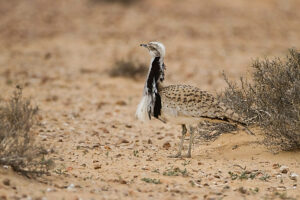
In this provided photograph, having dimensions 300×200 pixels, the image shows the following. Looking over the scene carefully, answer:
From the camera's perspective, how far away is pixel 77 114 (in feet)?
30.6

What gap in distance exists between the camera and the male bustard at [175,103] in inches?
245

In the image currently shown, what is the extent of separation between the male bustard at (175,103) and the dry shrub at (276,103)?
25 cm

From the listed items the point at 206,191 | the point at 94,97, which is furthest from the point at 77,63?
the point at 206,191

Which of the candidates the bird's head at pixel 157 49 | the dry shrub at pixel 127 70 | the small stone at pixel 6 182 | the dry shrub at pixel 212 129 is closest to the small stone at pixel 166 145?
the dry shrub at pixel 212 129

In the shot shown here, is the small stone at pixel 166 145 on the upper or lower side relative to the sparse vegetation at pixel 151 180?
upper

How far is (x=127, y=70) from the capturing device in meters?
13.5

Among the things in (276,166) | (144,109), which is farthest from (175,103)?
(276,166)

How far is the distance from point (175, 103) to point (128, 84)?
21.3 ft

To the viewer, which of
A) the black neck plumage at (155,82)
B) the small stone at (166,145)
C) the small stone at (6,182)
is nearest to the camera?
the small stone at (6,182)

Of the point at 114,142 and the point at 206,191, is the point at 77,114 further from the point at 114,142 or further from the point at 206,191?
the point at 206,191

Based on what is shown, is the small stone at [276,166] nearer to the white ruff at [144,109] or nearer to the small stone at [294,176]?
the small stone at [294,176]

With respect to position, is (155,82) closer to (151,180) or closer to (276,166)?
(151,180)

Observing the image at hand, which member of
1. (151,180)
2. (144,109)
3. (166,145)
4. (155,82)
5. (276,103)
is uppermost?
(155,82)

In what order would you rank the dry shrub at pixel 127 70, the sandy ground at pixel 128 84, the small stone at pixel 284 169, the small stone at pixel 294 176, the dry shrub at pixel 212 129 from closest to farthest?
1. the sandy ground at pixel 128 84
2. the small stone at pixel 294 176
3. the small stone at pixel 284 169
4. the dry shrub at pixel 212 129
5. the dry shrub at pixel 127 70
